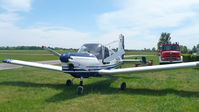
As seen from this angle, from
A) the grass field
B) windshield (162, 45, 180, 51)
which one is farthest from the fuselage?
windshield (162, 45, 180, 51)

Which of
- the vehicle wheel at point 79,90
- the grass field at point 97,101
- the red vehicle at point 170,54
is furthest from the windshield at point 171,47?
the vehicle wheel at point 79,90

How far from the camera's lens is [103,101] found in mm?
7859

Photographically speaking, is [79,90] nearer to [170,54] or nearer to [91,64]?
[91,64]

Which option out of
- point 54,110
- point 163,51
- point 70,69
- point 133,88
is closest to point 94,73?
point 70,69

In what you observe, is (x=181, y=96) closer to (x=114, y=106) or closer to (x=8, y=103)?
(x=114, y=106)

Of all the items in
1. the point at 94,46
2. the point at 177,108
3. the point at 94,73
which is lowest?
the point at 177,108

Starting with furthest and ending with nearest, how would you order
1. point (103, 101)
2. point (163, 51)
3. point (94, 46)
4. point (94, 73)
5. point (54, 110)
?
point (163, 51), point (94, 46), point (94, 73), point (103, 101), point (54, 110)

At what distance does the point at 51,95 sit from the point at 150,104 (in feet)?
12.0

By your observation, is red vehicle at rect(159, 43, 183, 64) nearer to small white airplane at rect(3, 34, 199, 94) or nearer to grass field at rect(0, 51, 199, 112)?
small white airplane at rect(3, 34, 199, 94)

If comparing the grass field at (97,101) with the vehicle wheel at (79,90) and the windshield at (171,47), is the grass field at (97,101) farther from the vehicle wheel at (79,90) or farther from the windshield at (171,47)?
the windshield at (171,47)

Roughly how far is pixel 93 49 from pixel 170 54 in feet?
49.0

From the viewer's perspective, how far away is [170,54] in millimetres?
23625

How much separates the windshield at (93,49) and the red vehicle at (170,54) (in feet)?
47.6

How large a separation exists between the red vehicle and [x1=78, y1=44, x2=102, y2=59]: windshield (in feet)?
47.6
